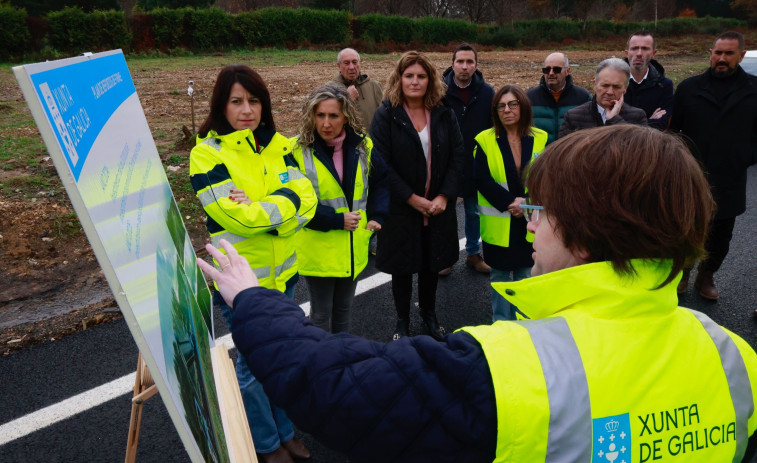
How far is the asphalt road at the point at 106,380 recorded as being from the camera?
9.62 ft

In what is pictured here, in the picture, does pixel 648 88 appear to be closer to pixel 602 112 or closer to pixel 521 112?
pixel 602 112

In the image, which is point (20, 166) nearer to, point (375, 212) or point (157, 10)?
point (375, 212)

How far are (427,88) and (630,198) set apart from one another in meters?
2.99

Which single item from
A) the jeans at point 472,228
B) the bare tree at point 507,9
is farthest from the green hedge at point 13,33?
the bare tree at point 507,9

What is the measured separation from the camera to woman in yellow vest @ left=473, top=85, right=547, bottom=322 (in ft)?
12.9

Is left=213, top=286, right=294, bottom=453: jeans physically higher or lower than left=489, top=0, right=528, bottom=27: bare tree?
higher

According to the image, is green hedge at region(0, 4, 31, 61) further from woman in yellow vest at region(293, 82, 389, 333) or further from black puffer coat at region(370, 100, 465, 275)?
woman in yellow vest at region(293, 82, 389, 333)

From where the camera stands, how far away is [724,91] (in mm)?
4383

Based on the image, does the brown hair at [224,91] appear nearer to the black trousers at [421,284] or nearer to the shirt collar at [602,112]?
the black trousers at [421,284]

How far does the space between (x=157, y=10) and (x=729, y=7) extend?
5301cm

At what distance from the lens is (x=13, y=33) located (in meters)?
21.8

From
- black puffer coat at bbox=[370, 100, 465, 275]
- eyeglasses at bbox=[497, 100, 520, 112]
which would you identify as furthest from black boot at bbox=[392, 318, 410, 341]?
eyeglasses at bbox=[497, 100, 520, 112]

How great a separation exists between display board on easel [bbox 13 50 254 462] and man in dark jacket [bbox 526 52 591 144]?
3.69 m

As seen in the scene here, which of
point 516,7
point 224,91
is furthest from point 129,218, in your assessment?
point 516,7
